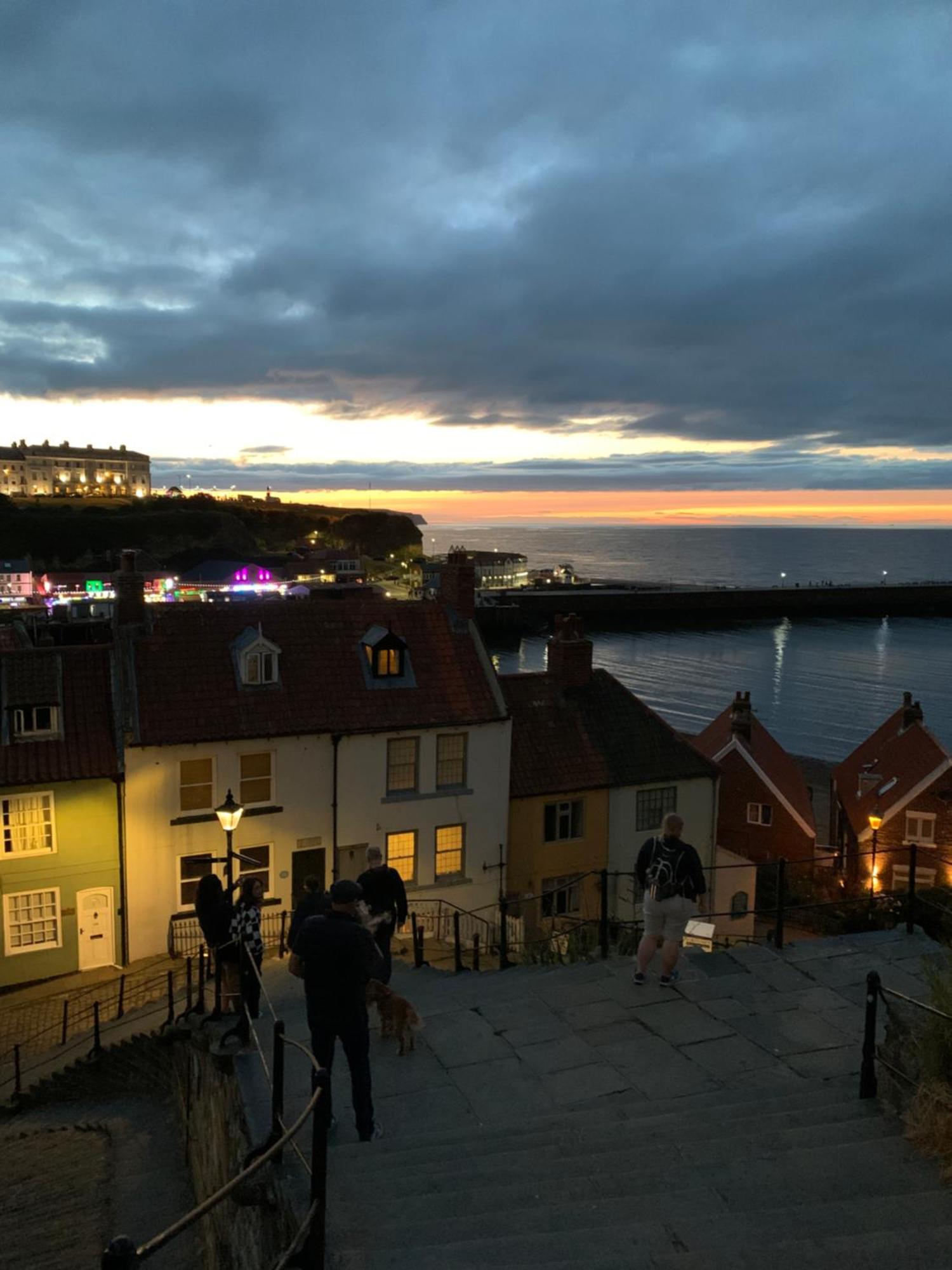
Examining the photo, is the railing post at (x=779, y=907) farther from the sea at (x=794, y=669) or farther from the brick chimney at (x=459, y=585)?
the sea at (x=794, y=669)

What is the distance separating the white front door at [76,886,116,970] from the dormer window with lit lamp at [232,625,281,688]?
623 cm

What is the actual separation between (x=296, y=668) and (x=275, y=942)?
25.6ft

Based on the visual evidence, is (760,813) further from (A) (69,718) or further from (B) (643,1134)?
(B) (643,1134)

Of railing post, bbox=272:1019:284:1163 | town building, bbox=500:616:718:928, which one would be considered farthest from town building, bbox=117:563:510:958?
railing post, bbox=272:1019:284:1163

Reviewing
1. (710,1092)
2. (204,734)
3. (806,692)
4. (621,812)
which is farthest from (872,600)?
(710,1092)

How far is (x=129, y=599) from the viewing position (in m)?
23.9

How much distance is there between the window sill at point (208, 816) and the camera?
22203mm

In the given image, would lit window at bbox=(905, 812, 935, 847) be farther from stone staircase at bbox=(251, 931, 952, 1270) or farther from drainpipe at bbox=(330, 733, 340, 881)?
stone staircase at bbox=(251, 931, 952, 1270)

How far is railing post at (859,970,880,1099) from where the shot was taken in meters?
6.48

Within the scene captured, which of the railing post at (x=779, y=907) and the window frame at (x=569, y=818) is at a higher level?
the railing post at (x=779, y=907)

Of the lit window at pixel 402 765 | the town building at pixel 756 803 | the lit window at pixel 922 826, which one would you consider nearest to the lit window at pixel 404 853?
the lit window at pixel 402 765

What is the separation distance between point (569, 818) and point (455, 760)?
167 inches

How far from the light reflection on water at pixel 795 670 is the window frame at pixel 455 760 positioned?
42.8m

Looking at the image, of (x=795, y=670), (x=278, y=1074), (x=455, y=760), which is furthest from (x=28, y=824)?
(x=795, y=670)
